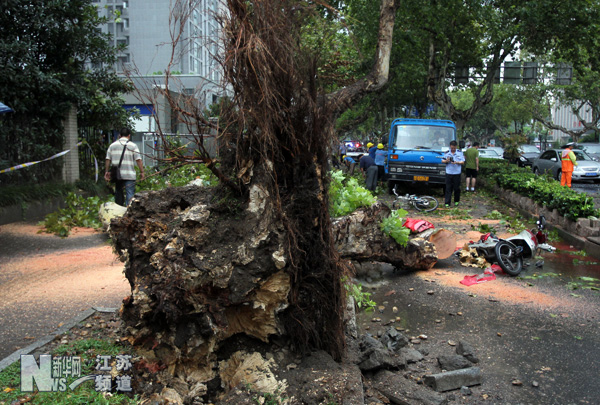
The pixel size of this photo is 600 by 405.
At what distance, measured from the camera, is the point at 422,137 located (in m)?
17.9

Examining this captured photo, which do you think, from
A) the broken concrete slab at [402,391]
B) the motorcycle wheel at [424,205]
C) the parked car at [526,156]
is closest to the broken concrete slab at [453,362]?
the broken concrete slab at [402,391]

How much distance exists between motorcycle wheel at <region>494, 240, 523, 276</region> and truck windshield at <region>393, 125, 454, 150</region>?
977 cm

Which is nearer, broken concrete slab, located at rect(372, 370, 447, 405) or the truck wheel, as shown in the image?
broken concrete slab, located at rect(372, 370, 447, 405)

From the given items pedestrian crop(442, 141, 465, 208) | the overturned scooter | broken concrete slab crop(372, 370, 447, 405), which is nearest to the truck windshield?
pedestrian crop(442, 141, 465, 208)

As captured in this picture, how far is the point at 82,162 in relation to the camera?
568 inches

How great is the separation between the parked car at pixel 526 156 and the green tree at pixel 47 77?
82.3 feet

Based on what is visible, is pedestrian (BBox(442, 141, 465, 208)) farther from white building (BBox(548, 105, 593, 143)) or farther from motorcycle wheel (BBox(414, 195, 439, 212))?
white building (BBox(548, 105, 593, 143))

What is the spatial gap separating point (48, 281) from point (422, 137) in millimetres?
13823

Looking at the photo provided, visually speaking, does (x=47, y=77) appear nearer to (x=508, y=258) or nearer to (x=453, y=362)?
(x=508, y=258)

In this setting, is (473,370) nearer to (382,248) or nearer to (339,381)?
(339,381)

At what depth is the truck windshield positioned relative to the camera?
1759cm

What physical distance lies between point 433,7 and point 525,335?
16784mm

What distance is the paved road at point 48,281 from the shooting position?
496 cm

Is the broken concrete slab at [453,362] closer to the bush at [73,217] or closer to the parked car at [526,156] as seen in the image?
the bush at [73,217]
